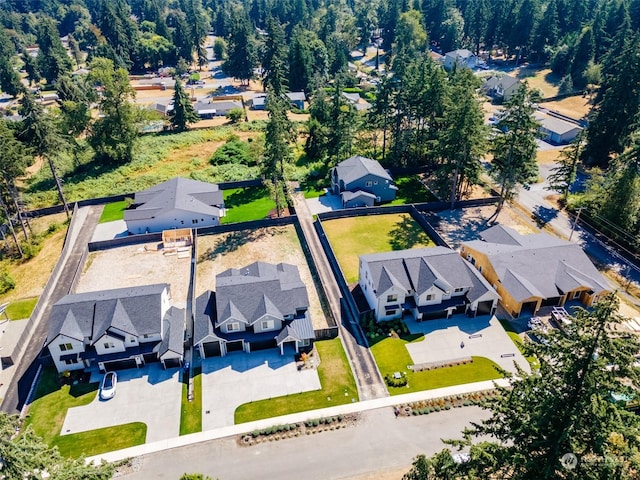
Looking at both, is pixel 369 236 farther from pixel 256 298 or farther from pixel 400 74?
pixel 400 74

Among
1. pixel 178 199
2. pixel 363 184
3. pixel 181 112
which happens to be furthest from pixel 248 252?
pixel 181 112

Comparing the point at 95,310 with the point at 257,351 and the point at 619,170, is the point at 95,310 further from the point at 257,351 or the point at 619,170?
A: the point at 619,170

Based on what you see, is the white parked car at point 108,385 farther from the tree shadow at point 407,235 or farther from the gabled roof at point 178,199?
the tree shadow at point 407,235

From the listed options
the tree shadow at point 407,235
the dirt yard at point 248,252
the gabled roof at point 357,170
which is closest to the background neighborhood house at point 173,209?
the dirt yard at point 248,252

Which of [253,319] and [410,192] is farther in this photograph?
[410,192]

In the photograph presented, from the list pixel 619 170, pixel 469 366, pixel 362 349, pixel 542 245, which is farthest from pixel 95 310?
pixel 619 170

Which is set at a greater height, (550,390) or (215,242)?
(550,390)

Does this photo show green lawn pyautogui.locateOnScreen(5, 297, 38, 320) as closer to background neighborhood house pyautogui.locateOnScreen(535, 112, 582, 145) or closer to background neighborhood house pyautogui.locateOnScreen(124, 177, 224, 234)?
background neighborhood house pyautogui.locateOnScreen(124, 177, 224, 234)
